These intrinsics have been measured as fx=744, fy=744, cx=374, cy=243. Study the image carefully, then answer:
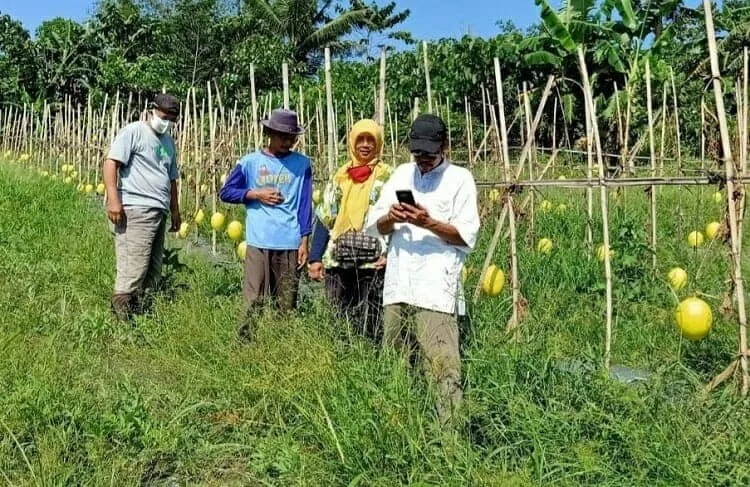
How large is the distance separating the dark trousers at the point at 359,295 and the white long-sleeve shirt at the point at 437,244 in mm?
629

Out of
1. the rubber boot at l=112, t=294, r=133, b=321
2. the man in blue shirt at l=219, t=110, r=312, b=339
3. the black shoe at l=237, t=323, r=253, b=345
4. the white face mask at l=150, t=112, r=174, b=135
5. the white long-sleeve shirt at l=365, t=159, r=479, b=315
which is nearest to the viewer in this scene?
the white long-sleeve shirt at l=365, t=159, r=479, b=315

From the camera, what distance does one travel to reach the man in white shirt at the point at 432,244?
3.21 m

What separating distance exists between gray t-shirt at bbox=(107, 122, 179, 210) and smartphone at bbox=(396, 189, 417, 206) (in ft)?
7.92

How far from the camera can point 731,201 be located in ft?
10.9

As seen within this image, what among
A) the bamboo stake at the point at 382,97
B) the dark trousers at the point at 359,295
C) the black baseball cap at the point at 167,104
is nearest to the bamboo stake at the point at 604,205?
the dark trousers at the point at 359,295

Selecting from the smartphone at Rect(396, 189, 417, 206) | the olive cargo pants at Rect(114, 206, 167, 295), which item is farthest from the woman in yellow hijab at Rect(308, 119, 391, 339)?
the olive cargo pants at Rect(114, 206, 167, 295)

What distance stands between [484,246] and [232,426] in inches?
138

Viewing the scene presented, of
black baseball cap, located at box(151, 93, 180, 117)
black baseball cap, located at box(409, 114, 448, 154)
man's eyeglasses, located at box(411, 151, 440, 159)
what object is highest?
black baseball cap, located at box(151, 93, 180, 117)

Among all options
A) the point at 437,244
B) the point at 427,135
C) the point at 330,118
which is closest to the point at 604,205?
the point at 437,244

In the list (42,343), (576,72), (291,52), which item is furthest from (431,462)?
(291,52)

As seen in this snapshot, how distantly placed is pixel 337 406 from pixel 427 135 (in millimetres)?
1205

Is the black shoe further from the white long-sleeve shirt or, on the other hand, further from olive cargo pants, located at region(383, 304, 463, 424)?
the white long-sleeve shirt

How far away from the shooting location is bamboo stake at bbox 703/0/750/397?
3219 mm

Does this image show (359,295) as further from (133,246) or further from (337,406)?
(133,246)
